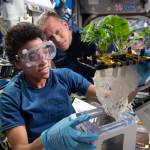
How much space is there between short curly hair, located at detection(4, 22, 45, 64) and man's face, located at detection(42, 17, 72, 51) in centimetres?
36

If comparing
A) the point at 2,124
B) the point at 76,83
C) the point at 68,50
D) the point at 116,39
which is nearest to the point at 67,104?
the point at 76,83

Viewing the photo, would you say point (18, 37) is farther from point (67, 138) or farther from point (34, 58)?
point (67, 138)

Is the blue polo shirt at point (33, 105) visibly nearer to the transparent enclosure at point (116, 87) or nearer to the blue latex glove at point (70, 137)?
the blue latex glove at point (70, 137)

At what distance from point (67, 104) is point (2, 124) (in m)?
0.32

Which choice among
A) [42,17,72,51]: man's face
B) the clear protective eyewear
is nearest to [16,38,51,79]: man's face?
the clear protective eyewear

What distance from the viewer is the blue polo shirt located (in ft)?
4.11

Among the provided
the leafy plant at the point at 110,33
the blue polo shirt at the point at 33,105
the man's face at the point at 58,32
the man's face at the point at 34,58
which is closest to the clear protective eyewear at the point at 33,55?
the man's face at the point at 34,58

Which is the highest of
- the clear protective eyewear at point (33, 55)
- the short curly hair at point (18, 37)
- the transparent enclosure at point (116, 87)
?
the short curly hair at point (18, 37)

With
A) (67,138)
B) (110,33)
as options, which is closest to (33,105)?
(67,138)

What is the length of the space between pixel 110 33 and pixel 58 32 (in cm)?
81

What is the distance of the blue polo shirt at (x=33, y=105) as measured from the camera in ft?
4.11

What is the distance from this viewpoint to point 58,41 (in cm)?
181

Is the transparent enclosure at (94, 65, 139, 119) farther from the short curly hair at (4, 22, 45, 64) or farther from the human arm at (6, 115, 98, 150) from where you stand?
the short curly hair at (4, 22, 45, 64)

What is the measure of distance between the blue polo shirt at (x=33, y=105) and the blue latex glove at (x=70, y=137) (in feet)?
0.90
